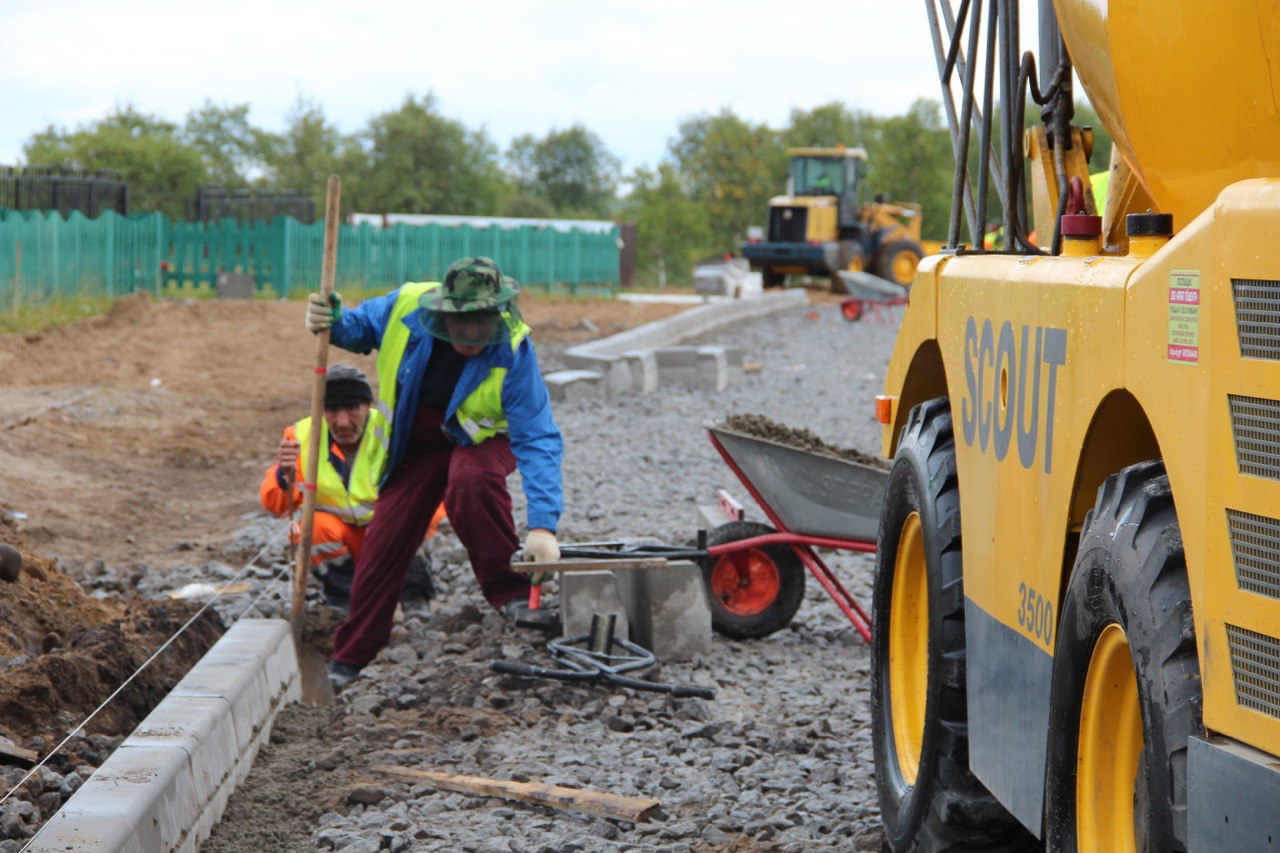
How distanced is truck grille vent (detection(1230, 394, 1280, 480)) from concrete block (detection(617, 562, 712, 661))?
436cm

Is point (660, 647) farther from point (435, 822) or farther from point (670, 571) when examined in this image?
point (435, 822)

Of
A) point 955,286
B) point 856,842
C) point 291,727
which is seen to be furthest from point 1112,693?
point 291,727

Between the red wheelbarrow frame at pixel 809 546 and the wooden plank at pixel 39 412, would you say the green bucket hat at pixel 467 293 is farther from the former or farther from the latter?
the wooden plank at pixel 39 412

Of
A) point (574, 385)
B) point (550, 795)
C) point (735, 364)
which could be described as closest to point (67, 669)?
point (550, 795)

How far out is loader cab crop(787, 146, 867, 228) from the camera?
3678cm

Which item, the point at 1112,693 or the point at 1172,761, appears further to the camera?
the point at 1112,693

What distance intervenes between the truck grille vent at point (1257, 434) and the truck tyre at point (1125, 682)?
0.25 m

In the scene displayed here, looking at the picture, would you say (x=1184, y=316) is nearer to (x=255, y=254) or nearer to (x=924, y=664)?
(x=924, y=664)

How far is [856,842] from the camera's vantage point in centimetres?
429

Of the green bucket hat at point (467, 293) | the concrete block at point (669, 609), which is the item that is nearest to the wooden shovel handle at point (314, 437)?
the green bucket hat at point (467, 293)

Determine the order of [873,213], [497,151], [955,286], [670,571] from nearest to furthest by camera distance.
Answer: [955,286] → [670,571] → [873,213] → [497,151]

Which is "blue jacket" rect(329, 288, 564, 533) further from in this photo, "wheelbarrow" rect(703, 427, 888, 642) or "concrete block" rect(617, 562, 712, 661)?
"wheelbarrow" rect(703, 427, 888, 642)

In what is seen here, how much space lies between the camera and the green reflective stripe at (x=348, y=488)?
736 cm

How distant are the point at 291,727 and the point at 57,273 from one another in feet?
62.9
